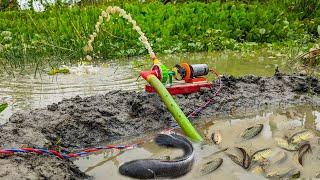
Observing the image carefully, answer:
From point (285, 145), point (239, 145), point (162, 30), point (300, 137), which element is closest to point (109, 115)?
point (239, 145)

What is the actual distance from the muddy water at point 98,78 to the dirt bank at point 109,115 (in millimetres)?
810

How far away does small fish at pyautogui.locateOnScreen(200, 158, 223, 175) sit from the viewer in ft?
11.5

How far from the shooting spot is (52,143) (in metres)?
3.81

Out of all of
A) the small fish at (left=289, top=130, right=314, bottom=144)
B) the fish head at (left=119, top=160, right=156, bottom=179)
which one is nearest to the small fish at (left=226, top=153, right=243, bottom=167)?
the small fish at (left=289, top=130, right=314, bottom=144)

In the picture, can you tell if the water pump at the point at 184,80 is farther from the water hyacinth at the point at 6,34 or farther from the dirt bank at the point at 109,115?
the water hyacinth at the point at 6,34

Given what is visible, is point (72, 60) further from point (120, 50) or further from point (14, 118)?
point (14, 118)

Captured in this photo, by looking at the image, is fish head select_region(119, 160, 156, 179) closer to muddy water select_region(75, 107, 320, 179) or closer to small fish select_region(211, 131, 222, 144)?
muddy water select_region(75, 107, 320, 179)

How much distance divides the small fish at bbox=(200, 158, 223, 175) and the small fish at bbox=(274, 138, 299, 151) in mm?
607

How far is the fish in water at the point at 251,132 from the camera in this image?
163 inches

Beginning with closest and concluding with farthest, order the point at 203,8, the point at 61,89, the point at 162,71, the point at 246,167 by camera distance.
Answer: the point at 246,167 < the point at 162,71 < the point at 61,89 < the point at 203,8

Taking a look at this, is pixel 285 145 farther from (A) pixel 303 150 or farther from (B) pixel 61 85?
(B) pixel 61 85

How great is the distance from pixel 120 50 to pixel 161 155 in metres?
4.75

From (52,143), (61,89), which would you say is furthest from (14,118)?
(61,89)

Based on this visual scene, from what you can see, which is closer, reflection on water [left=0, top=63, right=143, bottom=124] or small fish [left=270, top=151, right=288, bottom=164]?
small fish [left=270, top=151, right=288, bottom=164]
